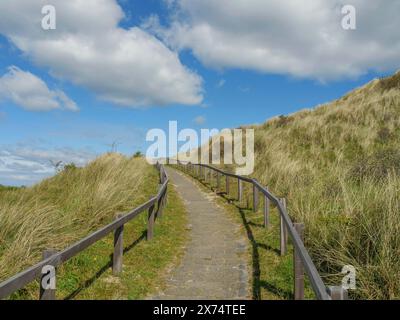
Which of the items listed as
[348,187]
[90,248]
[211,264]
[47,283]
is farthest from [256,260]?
[47,283]

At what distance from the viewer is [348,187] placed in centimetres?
881

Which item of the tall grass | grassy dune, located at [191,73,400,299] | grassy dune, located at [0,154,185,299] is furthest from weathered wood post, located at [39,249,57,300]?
grassy dune, located at [191,73,400,299]

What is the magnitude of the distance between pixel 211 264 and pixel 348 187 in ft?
12.0

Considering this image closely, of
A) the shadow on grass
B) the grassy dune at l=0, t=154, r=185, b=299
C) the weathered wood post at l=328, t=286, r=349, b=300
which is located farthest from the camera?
the grassy dune at l=0, t=154, r=185, b=299

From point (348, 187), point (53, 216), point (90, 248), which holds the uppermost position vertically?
point (348, 187)

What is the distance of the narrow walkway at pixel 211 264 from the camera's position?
596 cm

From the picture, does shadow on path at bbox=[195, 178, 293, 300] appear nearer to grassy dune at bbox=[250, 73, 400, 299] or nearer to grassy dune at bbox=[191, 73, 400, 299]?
grassy dune at bbox=[191, 73, 400, 299]

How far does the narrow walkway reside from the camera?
5.96m

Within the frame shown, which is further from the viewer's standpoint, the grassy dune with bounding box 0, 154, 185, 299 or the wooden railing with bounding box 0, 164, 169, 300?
the grassy dune with bounding box 0, 154, 185, 299

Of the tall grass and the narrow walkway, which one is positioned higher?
the tall grass

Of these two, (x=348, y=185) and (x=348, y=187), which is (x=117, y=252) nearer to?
(x=348, y=187)

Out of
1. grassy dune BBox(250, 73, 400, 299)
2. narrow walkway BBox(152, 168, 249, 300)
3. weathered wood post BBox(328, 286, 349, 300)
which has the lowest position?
narrow walkway BBox(152, 168, 249, 300)

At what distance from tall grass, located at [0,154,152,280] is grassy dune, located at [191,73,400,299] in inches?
148
